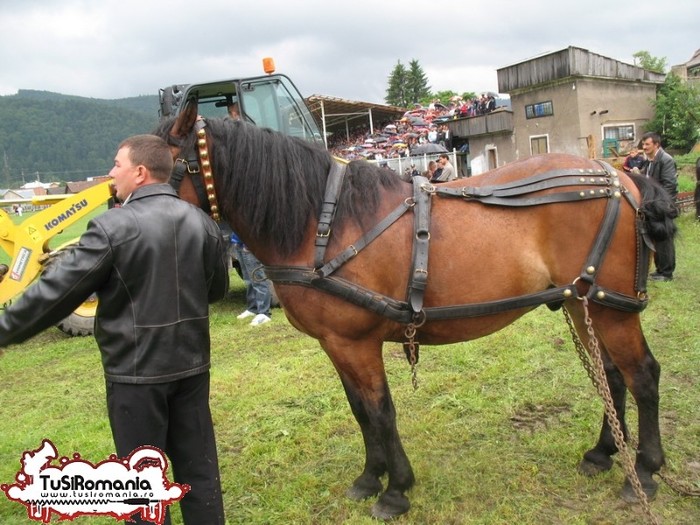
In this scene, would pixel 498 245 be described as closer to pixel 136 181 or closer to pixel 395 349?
pixel 136 181

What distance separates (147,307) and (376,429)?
1325 millimetres

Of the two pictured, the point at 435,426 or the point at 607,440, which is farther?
the point at 435,426

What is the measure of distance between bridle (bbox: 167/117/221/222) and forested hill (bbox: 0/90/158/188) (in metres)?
106

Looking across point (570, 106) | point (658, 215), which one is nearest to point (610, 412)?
point (658, 215)

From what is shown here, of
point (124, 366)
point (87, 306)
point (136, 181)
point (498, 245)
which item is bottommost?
point (87, 306)

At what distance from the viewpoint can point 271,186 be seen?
2418 mm

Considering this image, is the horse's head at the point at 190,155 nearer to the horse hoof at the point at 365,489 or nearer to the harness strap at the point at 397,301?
the harness strap at the point at 397,301

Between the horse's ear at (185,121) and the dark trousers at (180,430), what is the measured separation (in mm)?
1087

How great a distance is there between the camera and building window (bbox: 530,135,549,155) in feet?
78.8

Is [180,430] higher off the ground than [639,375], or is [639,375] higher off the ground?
[180,430]

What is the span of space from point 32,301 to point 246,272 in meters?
5.23

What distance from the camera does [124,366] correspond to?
1.84 metres

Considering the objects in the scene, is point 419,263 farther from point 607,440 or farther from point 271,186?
point 607,440

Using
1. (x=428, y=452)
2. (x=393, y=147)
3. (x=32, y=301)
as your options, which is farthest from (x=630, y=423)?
(x=393, y=147)
